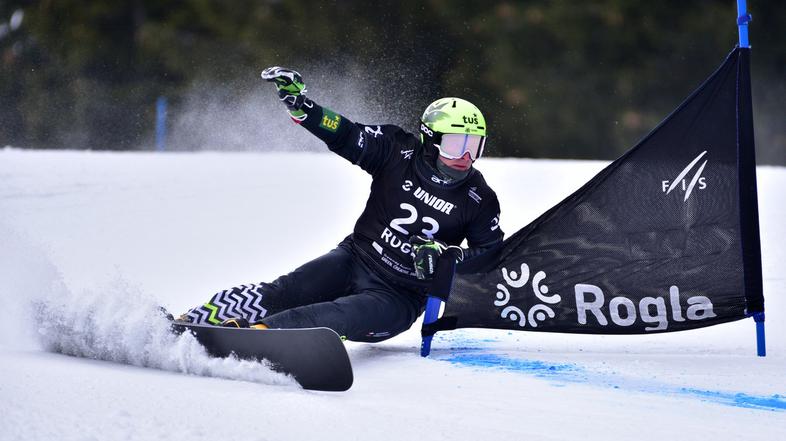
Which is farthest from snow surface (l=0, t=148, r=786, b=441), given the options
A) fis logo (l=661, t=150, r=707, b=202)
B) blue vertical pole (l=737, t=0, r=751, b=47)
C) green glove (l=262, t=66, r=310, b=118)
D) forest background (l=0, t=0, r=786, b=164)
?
forest background (l=0, t=0, r=786, b=164)

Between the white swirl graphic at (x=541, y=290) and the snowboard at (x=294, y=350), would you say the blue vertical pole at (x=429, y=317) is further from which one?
the snowboard at (x=294, y=350)

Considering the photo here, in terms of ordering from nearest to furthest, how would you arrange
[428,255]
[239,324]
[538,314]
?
[239,324]
[428,255]
[538,314]

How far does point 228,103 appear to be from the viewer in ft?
73.9

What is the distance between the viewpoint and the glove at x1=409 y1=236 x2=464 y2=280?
4836mm

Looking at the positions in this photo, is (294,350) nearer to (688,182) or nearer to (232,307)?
(232,307)

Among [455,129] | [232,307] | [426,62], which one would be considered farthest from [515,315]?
[426,62]

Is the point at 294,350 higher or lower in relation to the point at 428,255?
lower

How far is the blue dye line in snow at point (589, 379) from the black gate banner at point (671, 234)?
0.70 ft

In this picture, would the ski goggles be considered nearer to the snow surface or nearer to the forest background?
the snow surface

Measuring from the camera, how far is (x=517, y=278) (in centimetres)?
496

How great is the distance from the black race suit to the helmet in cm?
13

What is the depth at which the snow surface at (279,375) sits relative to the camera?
323cm

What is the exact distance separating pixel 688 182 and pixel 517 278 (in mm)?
859

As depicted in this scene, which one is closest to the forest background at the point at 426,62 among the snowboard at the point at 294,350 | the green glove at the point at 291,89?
the green glove at the point at 291,89
